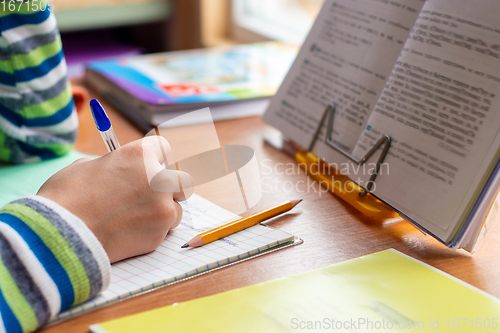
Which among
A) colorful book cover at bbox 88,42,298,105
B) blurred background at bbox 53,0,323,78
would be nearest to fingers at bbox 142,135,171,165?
colorful book cover at bbox 88,42,298,105

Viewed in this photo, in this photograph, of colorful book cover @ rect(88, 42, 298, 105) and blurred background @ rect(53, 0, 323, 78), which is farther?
blurred background @ rect(53, 0, 323, 78)

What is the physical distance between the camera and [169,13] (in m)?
1.76

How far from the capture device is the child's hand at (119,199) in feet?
1.31

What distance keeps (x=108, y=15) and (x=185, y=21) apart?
0.29 meters

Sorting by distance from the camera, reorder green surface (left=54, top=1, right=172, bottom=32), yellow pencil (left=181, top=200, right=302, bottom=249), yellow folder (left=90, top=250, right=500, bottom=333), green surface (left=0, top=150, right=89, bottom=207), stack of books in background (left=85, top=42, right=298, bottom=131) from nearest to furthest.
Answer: yellow folder (left=90, top=250, right=500, bottom=333) → yellow pencil (left=181, top=200, right=302, bottom=249) → green surface (left=0, top=150, right=89, bottom=207) → stack of books in background (left=85, top=42, right=298, bottom=131) → green surface (left=54, top=1, right=172, bottom=32)

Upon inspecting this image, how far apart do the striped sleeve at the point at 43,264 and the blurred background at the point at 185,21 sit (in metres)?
1.17

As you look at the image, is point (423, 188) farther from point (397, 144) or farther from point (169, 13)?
point (169, 13)

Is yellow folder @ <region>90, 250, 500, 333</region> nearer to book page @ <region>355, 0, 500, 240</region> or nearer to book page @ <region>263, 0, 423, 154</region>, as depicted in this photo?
book page @ <region>355, 0, 500, 240</region>

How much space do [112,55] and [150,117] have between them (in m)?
0.94

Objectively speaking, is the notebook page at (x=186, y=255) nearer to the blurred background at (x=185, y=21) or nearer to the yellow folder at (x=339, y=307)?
the yellow folder at (x=339, y=307)

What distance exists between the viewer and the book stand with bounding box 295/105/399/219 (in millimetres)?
495

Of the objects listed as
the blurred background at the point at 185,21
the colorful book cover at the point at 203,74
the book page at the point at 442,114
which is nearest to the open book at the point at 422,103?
the book page at the point at 442,114

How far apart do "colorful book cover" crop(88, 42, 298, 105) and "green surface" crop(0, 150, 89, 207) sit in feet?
0.64

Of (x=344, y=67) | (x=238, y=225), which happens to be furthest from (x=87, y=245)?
(x=344, y=67)
